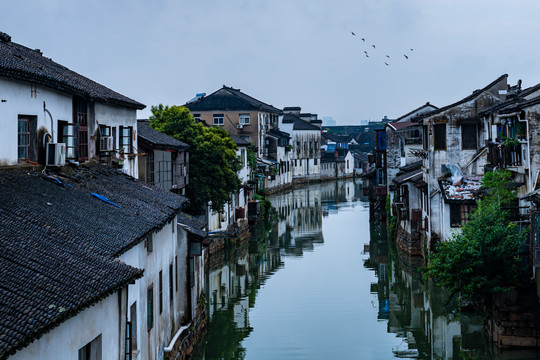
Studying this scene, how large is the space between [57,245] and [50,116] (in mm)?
7147

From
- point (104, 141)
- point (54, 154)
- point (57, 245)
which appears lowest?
point (57, 245)

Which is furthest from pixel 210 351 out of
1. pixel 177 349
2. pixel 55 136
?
pixel 55 136

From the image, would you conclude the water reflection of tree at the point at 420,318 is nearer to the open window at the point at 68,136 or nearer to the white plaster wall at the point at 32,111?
the open window at the point at 68,136

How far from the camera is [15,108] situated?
14.4 m

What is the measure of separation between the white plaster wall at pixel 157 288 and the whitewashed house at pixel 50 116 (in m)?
3.03

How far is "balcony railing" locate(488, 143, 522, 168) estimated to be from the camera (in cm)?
2305

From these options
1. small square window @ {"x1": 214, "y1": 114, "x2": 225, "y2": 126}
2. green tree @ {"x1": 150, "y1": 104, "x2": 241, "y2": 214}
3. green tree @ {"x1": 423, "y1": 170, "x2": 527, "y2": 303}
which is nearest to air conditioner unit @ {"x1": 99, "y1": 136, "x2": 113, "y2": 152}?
green tree @ {"x1": 423, "y1": 170, "x2": 527, "y2": 303}

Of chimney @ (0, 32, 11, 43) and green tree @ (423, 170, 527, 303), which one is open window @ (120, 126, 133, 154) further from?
green tree @ (423, 170, 527, 303)

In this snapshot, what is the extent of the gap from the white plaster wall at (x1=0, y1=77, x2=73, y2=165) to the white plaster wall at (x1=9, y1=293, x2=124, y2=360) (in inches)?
166

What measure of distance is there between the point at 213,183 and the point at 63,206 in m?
24.3

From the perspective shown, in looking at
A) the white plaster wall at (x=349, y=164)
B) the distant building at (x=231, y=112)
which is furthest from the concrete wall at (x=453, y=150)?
the white plaster wall at (x=349, y=164)

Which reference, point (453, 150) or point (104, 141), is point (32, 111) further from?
point (453, 150)

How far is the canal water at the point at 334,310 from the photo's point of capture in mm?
21969

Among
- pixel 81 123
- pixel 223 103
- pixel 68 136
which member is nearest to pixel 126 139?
pixel 81 123
